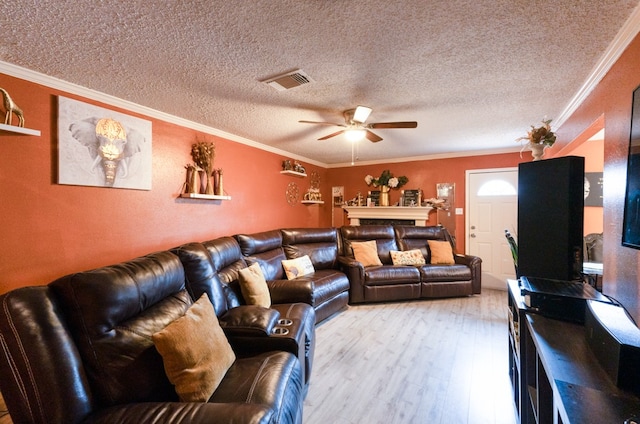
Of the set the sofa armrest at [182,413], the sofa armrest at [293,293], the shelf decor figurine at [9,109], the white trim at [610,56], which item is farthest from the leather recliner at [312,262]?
the white trim at [610,56]

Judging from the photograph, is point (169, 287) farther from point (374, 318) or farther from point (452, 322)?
point (452, 322)

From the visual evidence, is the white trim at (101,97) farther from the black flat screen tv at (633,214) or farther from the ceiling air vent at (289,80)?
the black flat screen tv at (633,214)

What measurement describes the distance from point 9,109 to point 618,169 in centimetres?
388

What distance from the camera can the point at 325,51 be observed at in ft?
5.44

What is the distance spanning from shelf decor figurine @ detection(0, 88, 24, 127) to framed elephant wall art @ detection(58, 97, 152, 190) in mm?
250

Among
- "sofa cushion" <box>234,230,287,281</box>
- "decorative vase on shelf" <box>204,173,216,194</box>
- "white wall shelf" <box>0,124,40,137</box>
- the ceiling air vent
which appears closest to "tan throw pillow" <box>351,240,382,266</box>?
"sofa cushion" <box>234,230,287,281</box>

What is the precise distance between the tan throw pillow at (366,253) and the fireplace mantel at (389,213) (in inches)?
44.0

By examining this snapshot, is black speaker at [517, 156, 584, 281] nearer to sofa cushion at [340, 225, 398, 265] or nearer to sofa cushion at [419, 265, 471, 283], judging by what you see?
sofa cushion at [419, 265, 471, 283]

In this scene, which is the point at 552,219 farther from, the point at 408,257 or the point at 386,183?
the point at 386,183

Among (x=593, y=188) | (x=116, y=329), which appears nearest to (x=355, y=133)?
(x=116, y=329)

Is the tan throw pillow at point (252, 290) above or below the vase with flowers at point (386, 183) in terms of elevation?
below

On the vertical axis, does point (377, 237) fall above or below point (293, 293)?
above

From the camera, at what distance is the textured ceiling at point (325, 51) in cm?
131

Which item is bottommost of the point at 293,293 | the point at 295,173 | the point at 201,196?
the point at 293,293
